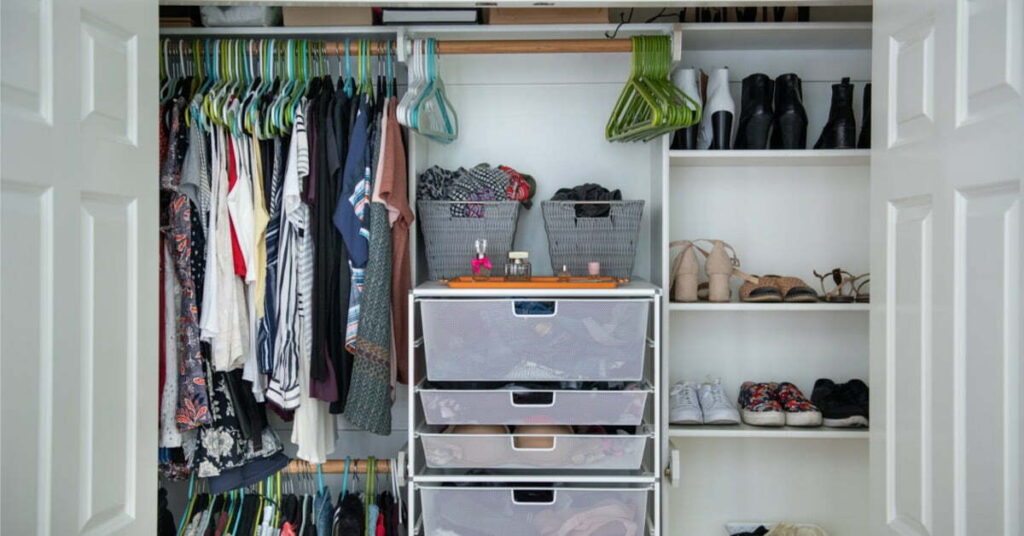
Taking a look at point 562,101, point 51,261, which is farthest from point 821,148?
point 51,261

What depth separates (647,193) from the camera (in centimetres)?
255

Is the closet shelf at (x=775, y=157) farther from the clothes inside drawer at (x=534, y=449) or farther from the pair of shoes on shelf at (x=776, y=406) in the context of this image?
the clothes inside drawer at (x=534, y=449)

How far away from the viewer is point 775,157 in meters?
2.37

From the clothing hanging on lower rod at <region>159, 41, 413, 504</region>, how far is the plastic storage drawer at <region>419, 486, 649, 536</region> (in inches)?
10.4

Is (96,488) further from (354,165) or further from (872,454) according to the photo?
(872,454)

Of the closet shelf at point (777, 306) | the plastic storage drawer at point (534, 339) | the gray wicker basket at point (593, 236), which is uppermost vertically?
the gray wicker basket at point (593, 236)

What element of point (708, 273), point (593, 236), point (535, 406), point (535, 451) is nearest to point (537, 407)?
point (535, 406)

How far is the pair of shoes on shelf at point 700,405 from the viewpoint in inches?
93.0

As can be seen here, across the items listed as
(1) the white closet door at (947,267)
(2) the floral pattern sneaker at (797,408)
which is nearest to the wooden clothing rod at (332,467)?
(2) the floral pattern sneaker at (797,408)

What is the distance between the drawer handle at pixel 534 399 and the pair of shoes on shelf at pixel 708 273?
55cm

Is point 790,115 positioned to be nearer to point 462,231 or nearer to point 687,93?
point 687,93

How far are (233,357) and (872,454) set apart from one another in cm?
155

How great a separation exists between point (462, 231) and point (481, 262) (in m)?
0.12

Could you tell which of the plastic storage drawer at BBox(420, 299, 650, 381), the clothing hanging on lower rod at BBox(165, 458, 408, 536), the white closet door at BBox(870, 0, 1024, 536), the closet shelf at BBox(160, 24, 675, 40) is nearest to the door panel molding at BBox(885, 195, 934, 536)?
the white closet door at BBox(870, 0, 1024, 536)
